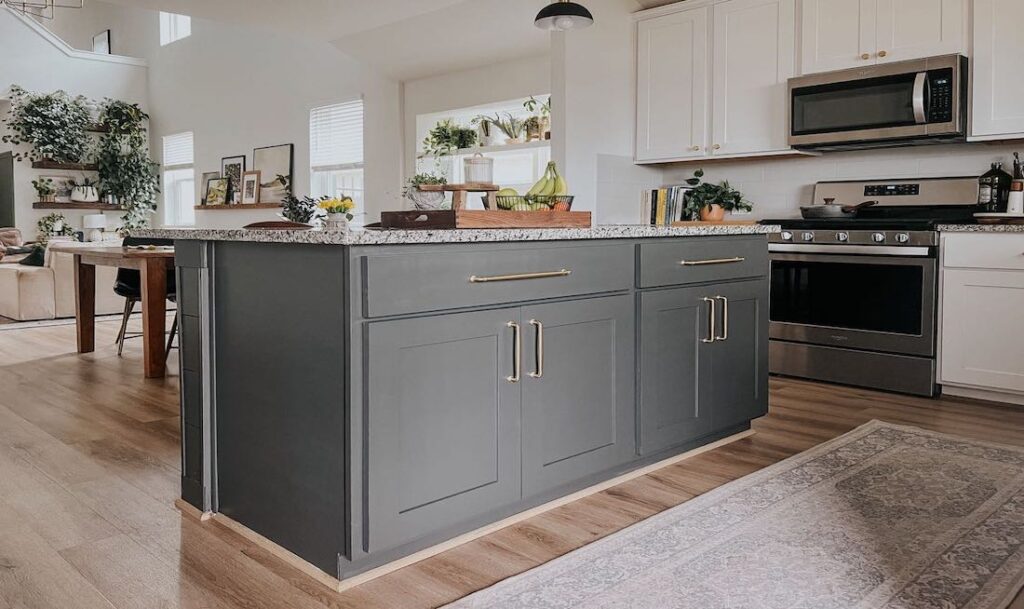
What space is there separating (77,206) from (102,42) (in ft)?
Result: 9.57

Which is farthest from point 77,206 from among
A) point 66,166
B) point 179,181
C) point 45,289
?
point 45,289

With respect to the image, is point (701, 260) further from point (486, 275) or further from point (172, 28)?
point (172, 28)

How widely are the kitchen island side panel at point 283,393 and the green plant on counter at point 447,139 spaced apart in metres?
4.53

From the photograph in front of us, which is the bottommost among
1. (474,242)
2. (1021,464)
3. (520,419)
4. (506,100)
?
(1021,464)

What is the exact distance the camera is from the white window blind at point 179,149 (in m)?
10.6

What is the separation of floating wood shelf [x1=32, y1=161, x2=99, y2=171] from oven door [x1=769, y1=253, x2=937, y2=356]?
31.0 ft

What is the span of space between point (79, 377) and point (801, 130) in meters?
4.20

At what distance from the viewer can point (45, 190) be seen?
1042cm

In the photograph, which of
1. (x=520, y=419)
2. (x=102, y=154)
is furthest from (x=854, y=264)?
(x=102, y=154)

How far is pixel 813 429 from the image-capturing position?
11.2 feet

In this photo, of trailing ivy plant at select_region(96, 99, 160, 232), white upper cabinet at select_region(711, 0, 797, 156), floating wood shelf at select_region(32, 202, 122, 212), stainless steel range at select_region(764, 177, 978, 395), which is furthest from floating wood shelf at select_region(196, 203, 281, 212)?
stainless steel range at select_region(764, 177, 978, 395)

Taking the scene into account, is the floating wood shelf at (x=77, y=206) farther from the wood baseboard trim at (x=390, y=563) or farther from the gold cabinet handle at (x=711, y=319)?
the gold cabinet handle at (x=711, y=319)

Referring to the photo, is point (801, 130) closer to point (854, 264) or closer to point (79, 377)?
point (854, 264)

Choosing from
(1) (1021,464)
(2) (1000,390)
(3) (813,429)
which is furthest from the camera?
(2) (1000,390)
